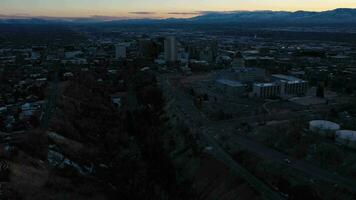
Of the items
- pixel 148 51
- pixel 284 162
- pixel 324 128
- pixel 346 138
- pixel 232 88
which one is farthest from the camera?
pixel 148 51

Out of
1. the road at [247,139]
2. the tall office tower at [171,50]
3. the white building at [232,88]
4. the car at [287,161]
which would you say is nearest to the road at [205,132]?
the road at [247,139]

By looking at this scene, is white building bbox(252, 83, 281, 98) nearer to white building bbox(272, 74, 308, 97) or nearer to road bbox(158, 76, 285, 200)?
white building bbox(272, 74, 308, 97)

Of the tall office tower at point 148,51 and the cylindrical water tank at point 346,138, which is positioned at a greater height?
the cylindrical water tank at point 346,138

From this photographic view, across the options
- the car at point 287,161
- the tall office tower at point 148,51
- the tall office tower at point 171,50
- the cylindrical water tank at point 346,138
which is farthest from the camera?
the tall office tower at point 148,51

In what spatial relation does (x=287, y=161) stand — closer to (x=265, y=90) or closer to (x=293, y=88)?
(x=265, y=90)

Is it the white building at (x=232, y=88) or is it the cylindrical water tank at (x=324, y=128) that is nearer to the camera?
the cylindrical water tank at (x=324, y=128)

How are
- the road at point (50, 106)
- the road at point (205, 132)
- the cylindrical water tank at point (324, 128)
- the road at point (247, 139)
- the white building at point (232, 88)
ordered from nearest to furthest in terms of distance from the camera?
the road at point (205, 132) < the road at point (247, 139) < the cylindrical water tank at point (324, 128) < the road at point (50, 106) < the white building at point (232, 88)

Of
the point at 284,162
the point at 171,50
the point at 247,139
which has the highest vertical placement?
the point at 171,50

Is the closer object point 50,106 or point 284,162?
point 284,162

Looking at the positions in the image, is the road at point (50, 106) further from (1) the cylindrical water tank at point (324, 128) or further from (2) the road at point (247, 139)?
(1) the cylindrical water tank at point (324, 128)

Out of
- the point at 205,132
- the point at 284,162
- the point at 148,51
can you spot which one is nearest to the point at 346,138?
the point at 284,162
